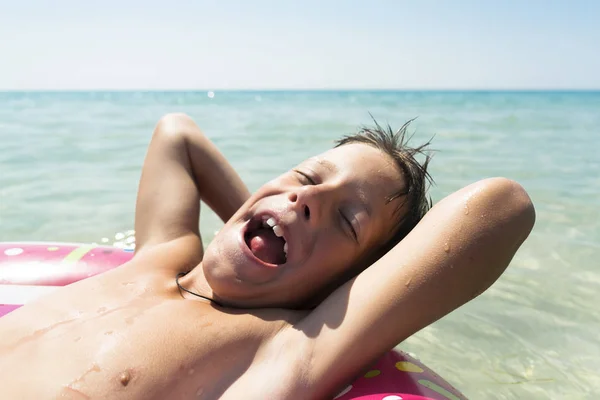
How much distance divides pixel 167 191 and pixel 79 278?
59 cm

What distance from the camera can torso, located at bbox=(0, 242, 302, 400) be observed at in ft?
4.79

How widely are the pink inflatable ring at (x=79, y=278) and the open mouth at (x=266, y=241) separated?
0.44 meters

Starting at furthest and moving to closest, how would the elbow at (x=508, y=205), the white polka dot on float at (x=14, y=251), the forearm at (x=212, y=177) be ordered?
1. the white polka dot on float at (x=14, y=251)
2. the forearm at (x=212, y=177)
3. the elbow at (x=508, y=205)

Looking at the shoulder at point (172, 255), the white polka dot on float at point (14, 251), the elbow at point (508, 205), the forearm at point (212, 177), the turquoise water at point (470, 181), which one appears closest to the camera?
the elbow at point (508, 205)

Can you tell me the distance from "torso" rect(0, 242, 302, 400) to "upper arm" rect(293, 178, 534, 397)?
0.46 feet

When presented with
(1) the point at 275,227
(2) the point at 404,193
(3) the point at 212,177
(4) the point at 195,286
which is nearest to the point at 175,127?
(3) the point at 212,177

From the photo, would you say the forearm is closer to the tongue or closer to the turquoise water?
the tongue

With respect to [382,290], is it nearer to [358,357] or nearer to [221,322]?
[358,357]

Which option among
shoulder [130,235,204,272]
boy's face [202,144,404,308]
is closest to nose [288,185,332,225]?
boy's face [202,144,404,308]

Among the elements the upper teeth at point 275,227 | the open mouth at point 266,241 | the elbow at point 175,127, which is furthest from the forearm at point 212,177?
the upper teeth at point 275,227

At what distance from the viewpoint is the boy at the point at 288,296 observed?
1507 millimetres

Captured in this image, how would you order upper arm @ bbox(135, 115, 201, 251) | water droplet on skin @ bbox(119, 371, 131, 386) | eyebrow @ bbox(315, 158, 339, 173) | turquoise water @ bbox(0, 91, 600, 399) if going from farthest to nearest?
turquoise water @ bbox(0, 91, 600, 399)
upper arm @ bbox(135, 115, 201, 251)
eyebrow @ bbox(315, 158, 339, 173)
water droplet on skin @ bbox(119, 371, 131, 386)

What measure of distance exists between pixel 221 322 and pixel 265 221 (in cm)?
35

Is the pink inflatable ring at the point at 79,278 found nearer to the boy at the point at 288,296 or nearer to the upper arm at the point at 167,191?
the boy at the point at 288,296
